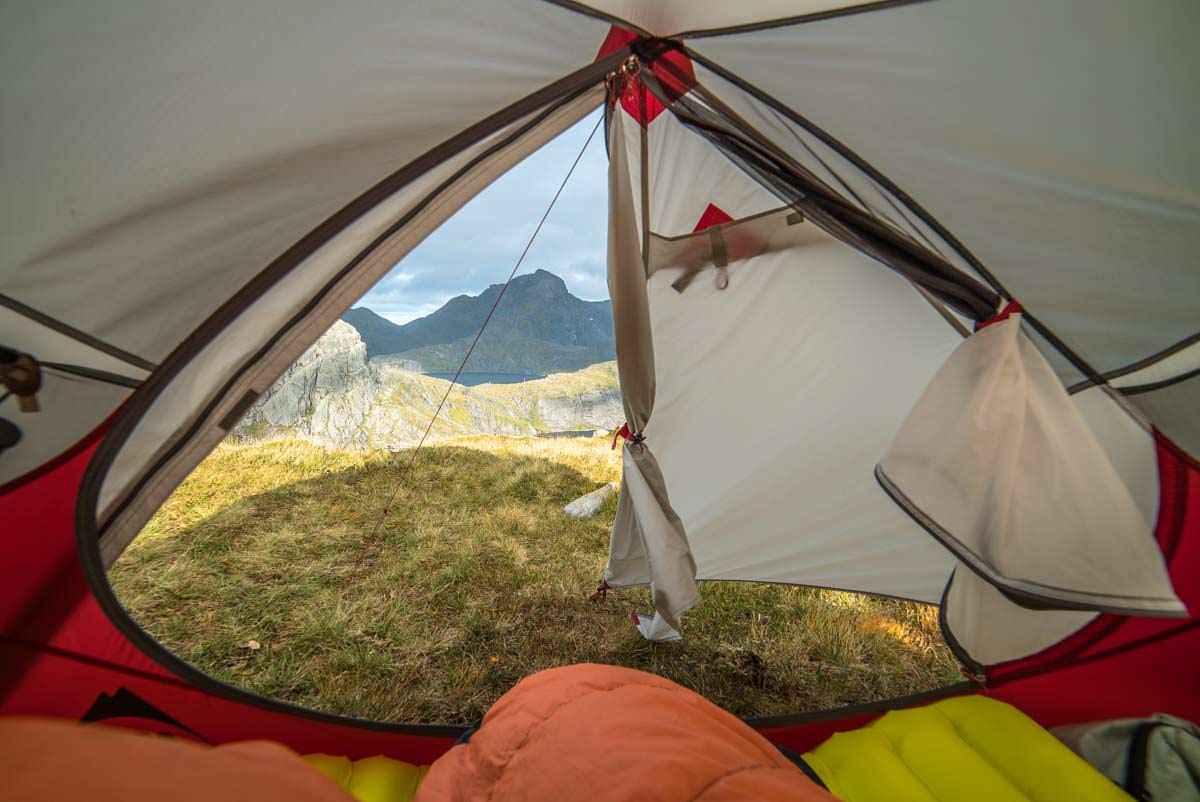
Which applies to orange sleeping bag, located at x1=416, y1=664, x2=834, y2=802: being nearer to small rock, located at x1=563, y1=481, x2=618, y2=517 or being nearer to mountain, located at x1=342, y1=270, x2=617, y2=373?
small rock, located at x1=563, y1=481, x2=618, y2=517

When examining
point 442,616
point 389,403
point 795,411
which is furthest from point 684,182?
point 389,403

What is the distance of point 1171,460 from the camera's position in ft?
4.03

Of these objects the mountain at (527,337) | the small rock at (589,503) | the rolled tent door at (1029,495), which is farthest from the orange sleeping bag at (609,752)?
the mountain at (527,337)

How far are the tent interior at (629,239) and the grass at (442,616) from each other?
42cm

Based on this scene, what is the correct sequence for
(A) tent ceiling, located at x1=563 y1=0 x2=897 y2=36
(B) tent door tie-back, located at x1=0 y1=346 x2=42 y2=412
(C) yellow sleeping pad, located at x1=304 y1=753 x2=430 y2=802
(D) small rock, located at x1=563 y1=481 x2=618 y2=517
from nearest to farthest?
(B) tent door tie-back, located at x1=0 y1=346 x2=42 y2=412 → (A) tent ceiling, located at x1=563 y1=0 x2=897 y2=36 → (C) yellow sleeping pad, located at x1=304 y1=753 x2=430 y2=802 → (D) small rock, located at x1=563 y1=481 x2=618 y2=517

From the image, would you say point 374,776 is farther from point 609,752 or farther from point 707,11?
point 707,11

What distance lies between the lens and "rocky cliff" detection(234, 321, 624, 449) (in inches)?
217

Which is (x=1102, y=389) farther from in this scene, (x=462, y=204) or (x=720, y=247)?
(x=462, y=204)

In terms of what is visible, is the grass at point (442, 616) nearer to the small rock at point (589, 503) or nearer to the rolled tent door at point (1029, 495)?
the small rock at point (589, 503)

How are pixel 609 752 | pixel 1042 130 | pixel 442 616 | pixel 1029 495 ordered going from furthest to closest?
1. pixel 442 616
2. pixel 1029 495
3. pixel 1042 130
4. pixel 609 752

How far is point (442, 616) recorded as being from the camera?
7.08 feet

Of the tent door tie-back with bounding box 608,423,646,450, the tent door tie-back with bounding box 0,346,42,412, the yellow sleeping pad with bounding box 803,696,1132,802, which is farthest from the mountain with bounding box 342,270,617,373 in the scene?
the yellow sleeping pad with bounding box 803,696,1132,802

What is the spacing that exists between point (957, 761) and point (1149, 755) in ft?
1.19

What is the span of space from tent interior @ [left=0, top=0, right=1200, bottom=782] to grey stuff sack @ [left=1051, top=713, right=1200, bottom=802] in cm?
26
